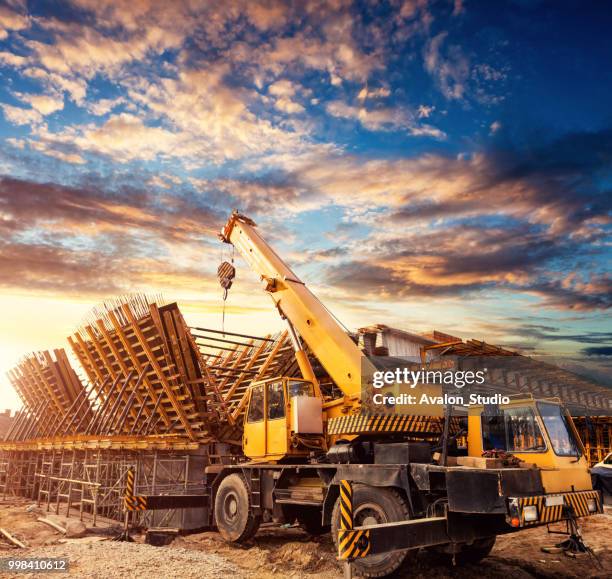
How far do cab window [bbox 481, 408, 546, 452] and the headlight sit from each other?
3.84ft

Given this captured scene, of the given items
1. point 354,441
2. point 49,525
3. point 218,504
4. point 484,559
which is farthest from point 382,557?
Result: point 49,525

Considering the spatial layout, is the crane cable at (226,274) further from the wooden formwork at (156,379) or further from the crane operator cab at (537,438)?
the crane operator cab at (537,438)

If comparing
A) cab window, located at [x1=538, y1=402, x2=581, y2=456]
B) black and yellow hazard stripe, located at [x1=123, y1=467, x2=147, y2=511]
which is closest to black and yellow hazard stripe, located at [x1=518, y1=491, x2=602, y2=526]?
cab window, located at [x1=538, y1=402, x2=581, y2=456]

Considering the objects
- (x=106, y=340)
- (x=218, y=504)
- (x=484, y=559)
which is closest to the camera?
(x=484, y=559)

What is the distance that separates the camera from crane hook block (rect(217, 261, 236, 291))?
15.4 meters

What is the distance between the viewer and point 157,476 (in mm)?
16281

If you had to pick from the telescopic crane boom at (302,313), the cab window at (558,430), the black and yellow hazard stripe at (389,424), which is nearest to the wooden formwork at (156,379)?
the telescopic crane boom at (302,313)

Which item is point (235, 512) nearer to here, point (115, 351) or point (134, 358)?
point (134, 358)

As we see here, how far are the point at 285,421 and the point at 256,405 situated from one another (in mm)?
1255

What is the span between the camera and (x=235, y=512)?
11.5m

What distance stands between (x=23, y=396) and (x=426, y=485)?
23.7m

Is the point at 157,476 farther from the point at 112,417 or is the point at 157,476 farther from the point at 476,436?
the point at 476,436

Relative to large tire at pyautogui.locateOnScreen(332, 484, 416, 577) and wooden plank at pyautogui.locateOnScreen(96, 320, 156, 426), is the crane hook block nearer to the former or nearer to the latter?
wooden plank at pyautogui.locateOnScreen(96, 320, 156, 426)

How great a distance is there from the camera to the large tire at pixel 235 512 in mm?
11094
